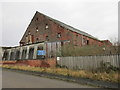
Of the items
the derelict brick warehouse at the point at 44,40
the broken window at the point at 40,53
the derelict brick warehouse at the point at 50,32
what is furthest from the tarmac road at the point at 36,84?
the derelict brick warehouse at the point at 50,32

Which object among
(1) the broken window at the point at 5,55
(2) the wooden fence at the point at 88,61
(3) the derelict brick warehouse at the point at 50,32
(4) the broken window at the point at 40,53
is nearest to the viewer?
(2) the wooden fence at the point at 88,61

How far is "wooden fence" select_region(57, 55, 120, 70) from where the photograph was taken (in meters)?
13.3

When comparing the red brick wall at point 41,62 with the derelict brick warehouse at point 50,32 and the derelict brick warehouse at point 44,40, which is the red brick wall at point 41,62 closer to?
the derelict brick warehouse at point 44,40

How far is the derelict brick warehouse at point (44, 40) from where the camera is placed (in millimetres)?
23656

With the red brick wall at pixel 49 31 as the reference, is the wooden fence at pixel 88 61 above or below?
below

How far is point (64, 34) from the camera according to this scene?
121 ft

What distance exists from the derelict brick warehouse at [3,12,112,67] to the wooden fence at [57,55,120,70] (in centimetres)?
219

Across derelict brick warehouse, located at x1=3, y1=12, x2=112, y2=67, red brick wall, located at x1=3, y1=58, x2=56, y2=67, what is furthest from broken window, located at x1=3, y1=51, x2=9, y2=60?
red brick wall, located at x1=3, y1=58, x2=56, y2=67

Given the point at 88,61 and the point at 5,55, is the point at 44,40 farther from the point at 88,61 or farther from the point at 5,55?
the point at 88,61

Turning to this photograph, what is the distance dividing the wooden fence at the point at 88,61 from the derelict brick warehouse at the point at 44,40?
219 cm

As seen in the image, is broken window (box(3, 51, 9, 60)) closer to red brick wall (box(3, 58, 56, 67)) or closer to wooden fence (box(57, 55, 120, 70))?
red brick wall (box(3, 58, 56, 67))

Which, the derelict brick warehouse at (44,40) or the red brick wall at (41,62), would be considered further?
the derelict brick warehouse at (44,40)

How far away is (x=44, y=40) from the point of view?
39656 mm

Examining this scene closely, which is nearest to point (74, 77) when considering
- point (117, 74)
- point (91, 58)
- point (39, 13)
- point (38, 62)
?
point (91, 58)
